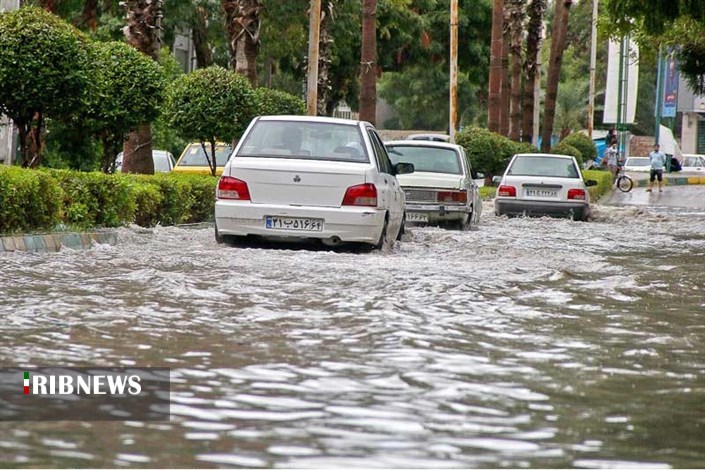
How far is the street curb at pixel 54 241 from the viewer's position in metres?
14.0

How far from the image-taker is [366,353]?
26.8ft

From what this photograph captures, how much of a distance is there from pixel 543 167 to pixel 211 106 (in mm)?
7193

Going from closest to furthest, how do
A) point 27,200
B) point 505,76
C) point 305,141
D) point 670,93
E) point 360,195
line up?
point 360,195 < point 27,200 < point 305,141 < point 505,76 < point 670,93

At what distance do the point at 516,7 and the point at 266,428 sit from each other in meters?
46.8

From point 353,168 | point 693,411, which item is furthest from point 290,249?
point 693,411

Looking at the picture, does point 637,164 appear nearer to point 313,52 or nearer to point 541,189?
point 313,52

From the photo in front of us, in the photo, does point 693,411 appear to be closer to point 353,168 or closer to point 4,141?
point 353,168

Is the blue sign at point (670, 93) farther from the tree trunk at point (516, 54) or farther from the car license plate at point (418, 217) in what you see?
the car license plate at point (418, 217)

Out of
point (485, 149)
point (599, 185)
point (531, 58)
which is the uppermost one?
point (531, 58)

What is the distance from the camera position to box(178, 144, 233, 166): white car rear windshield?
30266mm

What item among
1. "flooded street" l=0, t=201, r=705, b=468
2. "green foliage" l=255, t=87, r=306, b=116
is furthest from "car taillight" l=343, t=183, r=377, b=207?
"green foliage" l=255, t=87, r=306, b=116

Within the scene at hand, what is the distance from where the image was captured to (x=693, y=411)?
6.75 metres

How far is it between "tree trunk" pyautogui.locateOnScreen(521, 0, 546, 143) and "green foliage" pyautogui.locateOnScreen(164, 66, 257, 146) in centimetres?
2711

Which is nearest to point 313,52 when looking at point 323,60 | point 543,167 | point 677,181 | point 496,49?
point 543,167
